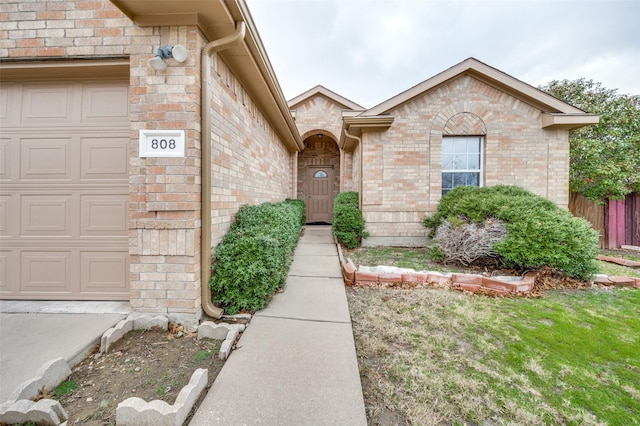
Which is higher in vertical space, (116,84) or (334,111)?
(334,111)

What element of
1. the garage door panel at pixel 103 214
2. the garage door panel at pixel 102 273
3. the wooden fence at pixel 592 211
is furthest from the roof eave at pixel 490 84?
the garage door panel at pixel 102 273

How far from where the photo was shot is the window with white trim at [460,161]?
21.8 feet

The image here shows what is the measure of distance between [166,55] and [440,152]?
631 centimetres

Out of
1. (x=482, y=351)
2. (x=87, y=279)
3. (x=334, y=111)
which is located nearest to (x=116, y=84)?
(x=87, y=279)

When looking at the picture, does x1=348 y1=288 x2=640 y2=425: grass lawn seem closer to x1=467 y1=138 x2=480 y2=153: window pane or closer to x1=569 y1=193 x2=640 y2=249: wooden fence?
x1=467 y1=138 x2=480 y2=153: window pane

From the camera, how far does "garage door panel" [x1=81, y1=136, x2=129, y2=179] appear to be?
2.77m

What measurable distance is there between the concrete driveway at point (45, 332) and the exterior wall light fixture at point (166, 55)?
8.47 feet

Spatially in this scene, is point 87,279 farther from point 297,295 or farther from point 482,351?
point 482,351

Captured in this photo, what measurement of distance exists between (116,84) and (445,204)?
252 inches

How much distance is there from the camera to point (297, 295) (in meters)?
3.34

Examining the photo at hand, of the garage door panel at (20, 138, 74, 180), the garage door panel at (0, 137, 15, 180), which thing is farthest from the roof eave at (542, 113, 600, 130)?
the garage door panel at (0, 137, 15, 180)

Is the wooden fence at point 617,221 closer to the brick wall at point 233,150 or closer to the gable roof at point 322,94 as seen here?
the gable roof at point 322,94

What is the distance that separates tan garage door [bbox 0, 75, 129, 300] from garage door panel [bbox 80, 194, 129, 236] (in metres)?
0.01

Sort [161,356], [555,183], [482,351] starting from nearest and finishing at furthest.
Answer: [161,356] → [482,351] → [555,183]
